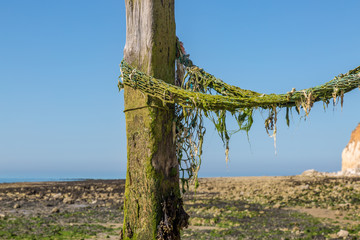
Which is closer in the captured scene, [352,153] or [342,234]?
[342,234]

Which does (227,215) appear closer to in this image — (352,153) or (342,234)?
(342,234)

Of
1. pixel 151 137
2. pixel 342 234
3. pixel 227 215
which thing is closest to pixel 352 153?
pixel 227 215

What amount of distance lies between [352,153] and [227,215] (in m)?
28.3

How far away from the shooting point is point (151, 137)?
4738 millimetres

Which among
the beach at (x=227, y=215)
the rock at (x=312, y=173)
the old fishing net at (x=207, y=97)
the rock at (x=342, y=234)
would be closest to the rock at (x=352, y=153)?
the rock at (x=312, y=173)

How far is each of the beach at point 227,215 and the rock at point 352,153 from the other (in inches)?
769

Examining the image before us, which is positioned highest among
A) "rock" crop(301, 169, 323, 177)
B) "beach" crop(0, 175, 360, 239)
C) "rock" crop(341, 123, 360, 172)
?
"rock" crop(341, 123, 360, 172)

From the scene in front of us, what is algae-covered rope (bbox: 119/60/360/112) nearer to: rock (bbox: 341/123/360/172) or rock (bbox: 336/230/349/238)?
rock (bbox: 336/230/349/238)

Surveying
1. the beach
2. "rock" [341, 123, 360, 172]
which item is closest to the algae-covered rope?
the beach

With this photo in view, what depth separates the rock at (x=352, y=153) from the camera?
1348 inches

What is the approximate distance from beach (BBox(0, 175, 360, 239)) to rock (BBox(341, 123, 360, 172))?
19.5 m

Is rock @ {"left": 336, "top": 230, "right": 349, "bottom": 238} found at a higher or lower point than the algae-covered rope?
lower

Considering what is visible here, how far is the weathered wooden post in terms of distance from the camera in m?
4.73

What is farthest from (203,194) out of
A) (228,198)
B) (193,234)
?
(193,234)
